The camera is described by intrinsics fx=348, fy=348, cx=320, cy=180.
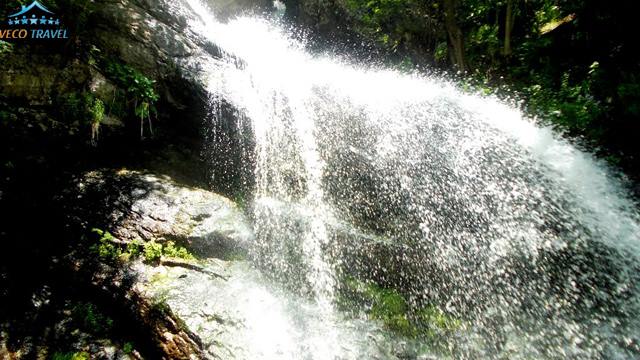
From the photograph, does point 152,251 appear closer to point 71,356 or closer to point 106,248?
point 106,248

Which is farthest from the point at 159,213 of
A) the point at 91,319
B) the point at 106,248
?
the point at 91,319

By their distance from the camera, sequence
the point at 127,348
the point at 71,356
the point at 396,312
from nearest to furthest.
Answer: the point at 71,356 < the point at 127,348 < the point at 396,312

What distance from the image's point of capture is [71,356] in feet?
11.7

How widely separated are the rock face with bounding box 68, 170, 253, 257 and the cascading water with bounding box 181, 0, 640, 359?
541mm

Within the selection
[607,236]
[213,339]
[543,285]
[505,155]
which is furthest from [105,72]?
[607,236]

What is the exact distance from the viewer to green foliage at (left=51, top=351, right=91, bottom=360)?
3531 millimetres

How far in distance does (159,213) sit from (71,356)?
194 cm

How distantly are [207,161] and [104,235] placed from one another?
228 cm

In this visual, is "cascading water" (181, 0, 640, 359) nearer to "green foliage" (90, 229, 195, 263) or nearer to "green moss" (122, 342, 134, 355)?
"green foliage" (90, 229, 195, 263)

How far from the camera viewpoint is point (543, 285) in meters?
5.62

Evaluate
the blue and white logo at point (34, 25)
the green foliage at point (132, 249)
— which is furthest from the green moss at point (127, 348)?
the blue and white logo at point (34, 25)

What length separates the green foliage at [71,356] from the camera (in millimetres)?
3531

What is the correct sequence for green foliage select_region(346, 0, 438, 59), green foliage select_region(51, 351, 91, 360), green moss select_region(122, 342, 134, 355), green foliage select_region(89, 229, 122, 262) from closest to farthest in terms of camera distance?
green foliage select_region(51, 351, 91, 360) → green moss select_region(122, 342, 134, 355) → green foliage select_region(89, 229, 122, 262) → green foliage select_region(346, 0, 438, 59)

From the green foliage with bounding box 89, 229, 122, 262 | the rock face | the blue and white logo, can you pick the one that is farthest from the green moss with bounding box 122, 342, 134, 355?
the blue and white logo
